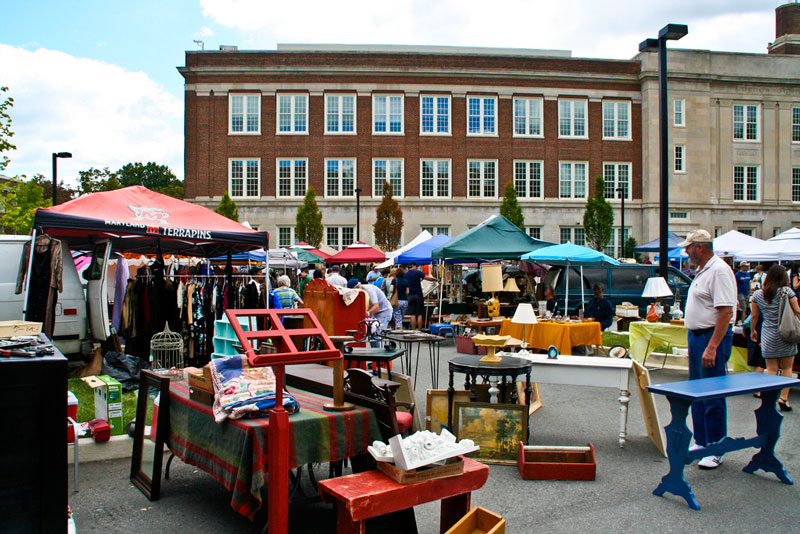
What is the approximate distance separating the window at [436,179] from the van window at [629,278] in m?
21.7

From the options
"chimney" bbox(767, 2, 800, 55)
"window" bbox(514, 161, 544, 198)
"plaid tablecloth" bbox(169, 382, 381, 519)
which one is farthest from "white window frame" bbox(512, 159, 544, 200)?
"plaid tablecloth" bbox(169, 382, 381, 519)

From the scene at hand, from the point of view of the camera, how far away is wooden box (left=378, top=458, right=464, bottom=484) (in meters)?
3.82

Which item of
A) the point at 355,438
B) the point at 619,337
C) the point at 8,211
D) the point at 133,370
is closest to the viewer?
the point at 355,438

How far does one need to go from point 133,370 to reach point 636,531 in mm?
8082

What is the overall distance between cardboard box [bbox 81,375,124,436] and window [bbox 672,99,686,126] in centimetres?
4138

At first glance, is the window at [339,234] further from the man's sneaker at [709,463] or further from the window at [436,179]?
the man's sneaker at [709,463]

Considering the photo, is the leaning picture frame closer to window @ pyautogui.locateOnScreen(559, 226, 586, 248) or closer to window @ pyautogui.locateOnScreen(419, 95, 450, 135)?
window @ pyautogui.locateOnScreen(419, 95, 450, 135)

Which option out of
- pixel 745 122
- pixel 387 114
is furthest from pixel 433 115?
pixel 745 122

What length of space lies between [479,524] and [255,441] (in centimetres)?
158

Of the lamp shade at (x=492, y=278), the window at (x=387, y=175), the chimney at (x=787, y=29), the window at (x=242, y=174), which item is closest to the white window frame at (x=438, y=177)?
the window at (x=387, y=175)

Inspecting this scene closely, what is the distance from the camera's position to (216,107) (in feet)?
125

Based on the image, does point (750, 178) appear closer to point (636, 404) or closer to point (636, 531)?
point (636, 404)

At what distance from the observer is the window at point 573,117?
40594 mm

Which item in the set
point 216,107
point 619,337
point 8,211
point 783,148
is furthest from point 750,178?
point 8,211
